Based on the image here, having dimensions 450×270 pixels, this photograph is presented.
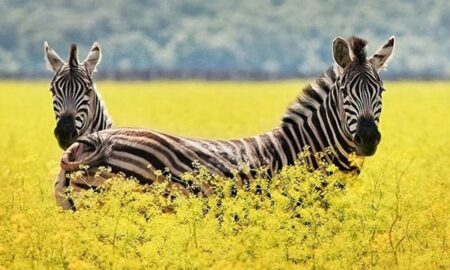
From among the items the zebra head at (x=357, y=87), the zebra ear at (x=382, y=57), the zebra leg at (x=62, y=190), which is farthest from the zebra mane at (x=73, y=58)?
the zebra ear at (x=382, y=57)

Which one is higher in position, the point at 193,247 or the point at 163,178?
the point at 163,178

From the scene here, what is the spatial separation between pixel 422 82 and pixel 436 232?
57.7 m

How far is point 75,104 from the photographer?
12000 millimetres

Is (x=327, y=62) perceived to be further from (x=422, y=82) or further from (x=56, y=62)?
(x=56, y=62)

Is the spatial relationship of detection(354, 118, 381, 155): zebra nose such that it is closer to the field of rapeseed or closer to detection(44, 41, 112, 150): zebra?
the field of rapeseed

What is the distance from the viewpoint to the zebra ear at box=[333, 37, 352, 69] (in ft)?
32.5

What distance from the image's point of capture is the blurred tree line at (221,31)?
13662cm

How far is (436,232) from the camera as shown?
8750mm

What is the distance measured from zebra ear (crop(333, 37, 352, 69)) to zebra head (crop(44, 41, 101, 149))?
3225 mm

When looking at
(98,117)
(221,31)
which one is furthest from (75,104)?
(221,31)

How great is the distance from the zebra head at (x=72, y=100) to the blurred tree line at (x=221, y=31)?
116433mm

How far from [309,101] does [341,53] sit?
1.96ft

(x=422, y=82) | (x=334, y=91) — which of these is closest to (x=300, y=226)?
(x=334, y=91)

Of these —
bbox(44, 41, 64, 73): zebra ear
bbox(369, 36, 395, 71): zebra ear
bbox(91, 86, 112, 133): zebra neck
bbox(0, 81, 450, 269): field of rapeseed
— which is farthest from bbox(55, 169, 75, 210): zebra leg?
bbox(44, 41, 64, 73): zebra ear
